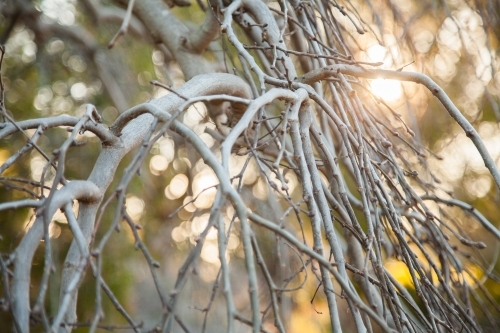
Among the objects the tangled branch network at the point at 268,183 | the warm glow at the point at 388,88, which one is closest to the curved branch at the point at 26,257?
the tangled branch network at the point at 268,183

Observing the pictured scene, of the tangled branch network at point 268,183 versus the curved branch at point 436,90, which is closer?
the tangled branch network at point 268,183

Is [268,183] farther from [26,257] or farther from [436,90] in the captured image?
[26,257]

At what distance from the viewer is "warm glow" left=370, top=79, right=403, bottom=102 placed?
1710 millimetres

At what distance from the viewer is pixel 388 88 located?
77.7 inches

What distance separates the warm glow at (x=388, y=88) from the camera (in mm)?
1710

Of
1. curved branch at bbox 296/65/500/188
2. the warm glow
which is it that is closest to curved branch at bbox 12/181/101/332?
curved branch at bbox 296/65/500/188

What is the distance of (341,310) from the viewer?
2518 mm

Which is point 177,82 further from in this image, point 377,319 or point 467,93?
point 377,319

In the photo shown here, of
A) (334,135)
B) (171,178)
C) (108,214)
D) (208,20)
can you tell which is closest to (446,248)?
(334,135)

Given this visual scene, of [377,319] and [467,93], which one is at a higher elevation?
[467,93]

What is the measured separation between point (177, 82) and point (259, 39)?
1284 millimetres

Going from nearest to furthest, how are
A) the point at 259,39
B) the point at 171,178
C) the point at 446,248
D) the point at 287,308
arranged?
the point at 446,248
the point at 259,39
the point at 287,308
the point at 171,178

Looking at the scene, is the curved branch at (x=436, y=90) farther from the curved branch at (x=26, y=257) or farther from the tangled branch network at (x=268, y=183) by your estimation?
the curved branch at (x=26, y=257)

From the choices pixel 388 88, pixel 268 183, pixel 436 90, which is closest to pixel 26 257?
pixel 268 183
